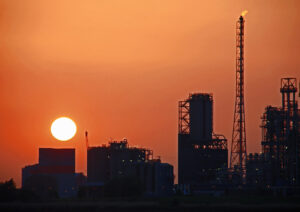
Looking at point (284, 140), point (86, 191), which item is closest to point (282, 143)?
point (284, 140)

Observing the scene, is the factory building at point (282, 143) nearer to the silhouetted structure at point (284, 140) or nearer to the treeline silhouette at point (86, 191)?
the silhouetted structure at point (284, 140)

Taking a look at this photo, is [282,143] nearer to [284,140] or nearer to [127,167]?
[284,140]

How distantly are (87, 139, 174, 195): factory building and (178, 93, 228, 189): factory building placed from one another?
3772 mm

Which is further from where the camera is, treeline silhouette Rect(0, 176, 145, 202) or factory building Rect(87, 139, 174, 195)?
factory building Rect(87, 139, 174, 195)

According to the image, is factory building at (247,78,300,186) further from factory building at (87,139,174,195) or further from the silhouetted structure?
factory building at (87,139,174,195)

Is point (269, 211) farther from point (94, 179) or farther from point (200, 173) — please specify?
point (94, 179)

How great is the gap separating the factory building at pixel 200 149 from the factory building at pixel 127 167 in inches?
149

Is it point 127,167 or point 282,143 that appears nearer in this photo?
point 282,143

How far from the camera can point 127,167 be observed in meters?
180

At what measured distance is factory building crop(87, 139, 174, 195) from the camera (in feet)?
562

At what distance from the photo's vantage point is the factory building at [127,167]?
171250mm

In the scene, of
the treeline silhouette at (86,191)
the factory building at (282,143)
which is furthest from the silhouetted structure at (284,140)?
the treeline silhouette at (86,191)

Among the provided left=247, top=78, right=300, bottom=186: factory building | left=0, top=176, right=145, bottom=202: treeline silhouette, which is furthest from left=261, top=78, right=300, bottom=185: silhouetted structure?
left=0, top=176, right=145, bottom=202: treeline silhouette

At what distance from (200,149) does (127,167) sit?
1837 cm
